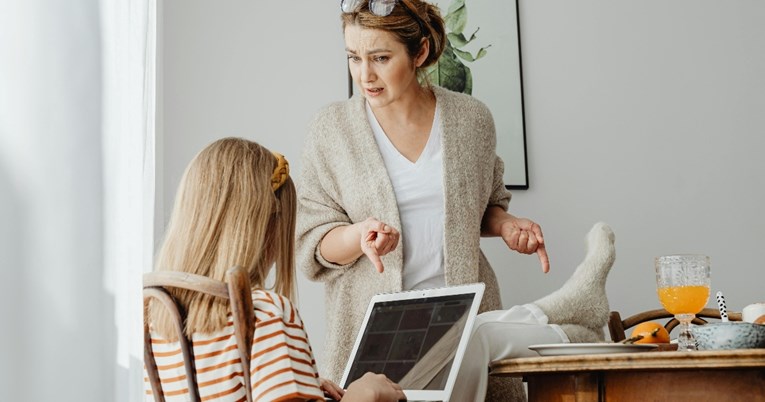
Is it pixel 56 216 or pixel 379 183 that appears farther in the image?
pixel 379 183

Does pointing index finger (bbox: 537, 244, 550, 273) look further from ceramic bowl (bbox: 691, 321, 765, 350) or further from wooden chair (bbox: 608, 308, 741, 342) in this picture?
ceramic bowl (bbox: 691, 321, 765, 350)

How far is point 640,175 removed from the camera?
245cm

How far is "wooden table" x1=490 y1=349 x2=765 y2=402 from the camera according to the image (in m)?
0.91

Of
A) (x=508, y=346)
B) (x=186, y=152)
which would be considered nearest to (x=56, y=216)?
(x=508, y=346)

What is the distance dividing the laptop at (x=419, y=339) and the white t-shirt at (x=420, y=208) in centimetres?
32

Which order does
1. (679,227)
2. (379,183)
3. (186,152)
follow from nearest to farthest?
(379,183), (186,152), (679,227)

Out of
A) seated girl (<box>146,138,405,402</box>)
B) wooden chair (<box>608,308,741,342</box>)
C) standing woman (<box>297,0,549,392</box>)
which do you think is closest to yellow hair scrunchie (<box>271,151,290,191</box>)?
seated girl (<box>146,138,405,402</box>)

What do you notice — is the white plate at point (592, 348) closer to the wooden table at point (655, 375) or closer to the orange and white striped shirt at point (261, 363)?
the wooden table at point (655, 375)

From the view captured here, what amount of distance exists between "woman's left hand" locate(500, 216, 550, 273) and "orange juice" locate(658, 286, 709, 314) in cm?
33

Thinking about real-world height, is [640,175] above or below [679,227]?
above

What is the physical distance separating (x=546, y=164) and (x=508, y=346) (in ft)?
3.74

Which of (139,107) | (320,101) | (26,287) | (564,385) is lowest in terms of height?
(564,385)

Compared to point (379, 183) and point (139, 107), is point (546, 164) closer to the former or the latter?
point (379, 183)

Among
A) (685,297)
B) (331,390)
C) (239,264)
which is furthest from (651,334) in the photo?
(239,264)
